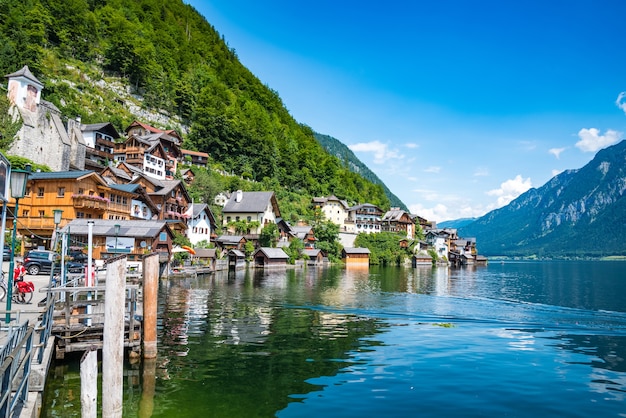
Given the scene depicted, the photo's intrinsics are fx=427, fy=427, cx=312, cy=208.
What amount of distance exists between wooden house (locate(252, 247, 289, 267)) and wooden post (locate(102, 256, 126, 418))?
7163 centimetres

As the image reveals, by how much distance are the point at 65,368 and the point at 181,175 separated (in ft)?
261

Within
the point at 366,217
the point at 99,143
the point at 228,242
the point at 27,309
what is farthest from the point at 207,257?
the point at 366,217

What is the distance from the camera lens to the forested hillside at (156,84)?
305 feet

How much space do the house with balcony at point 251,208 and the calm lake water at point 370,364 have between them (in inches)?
2290

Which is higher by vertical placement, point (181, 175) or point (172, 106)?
point (172, 106)

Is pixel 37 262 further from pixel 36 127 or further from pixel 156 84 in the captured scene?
pixel 156 84

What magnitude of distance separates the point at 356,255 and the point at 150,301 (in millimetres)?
96339

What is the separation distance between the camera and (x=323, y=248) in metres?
107

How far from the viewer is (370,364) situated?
1856 centimetres

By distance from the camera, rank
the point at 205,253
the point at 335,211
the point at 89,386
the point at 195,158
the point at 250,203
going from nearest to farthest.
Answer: the point at 89,386 < the point at 205,253 < the point at 250,203 < the point at 195,158 < the point at 335,211

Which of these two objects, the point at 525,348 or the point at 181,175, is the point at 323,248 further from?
the point at 525,348

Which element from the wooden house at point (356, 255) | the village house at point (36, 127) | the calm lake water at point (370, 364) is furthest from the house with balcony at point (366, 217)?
the calm lake water at point (370, 364)

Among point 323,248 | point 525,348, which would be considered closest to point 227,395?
point 525,348

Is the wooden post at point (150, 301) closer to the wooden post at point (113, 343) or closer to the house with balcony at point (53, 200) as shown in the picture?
the wooden post at point (113, 343)
